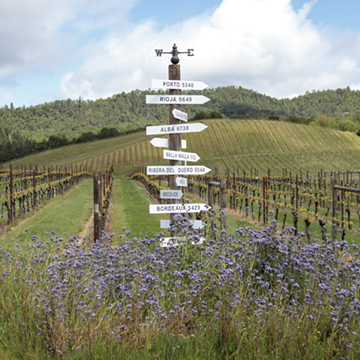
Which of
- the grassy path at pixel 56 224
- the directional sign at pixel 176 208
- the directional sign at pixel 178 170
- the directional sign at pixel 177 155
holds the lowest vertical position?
the grassy path at pixel 56 224

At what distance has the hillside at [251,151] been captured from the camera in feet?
196

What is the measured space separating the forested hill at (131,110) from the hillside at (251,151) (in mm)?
73844

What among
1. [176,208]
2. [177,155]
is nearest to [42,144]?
[177,155]

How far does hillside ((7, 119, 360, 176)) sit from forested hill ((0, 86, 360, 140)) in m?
73.8

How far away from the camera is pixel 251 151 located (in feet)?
225

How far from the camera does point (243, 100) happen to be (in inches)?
7338

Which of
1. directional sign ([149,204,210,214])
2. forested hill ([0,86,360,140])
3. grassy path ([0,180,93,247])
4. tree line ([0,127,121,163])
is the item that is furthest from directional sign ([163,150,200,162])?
forested hill ([0,86,360,140])

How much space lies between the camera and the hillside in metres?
59.8

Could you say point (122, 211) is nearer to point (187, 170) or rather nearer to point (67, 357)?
point (187, 170)

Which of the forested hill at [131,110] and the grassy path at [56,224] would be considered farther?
the forested hill at [131,110]

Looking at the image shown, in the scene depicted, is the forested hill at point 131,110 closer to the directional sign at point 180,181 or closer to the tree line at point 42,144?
the tree line at point 42,144

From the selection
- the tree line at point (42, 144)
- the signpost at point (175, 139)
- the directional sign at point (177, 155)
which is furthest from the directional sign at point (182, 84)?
the tree line at point (42, 144)

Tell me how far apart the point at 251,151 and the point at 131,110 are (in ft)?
379

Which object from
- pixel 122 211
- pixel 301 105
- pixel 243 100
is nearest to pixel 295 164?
pixel 122 211
